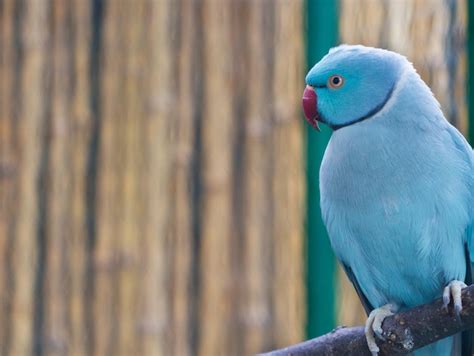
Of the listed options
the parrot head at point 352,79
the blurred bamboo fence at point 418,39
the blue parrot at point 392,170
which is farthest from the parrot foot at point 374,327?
the blurred bamboo fence at point 418,39

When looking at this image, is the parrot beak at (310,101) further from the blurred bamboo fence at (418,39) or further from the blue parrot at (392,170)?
the blurred bamboo fence at (418,39)

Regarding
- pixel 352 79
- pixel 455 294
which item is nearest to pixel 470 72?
pixel 352 79

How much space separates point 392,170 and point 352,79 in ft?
0.36

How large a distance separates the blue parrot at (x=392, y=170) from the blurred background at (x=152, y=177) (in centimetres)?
57

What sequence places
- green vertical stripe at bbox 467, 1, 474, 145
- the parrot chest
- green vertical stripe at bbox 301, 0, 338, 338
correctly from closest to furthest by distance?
the parrot chest → green vertical stripe at bbox 467, 1, 474, 145 → green vertical stripe at bbox 301, 0, 338, 338

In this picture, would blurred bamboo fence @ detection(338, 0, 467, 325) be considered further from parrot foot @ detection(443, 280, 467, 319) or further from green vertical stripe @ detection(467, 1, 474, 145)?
parrot foot @ detection(443, 280, 467, 319)

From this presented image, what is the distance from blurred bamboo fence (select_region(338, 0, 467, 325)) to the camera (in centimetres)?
155

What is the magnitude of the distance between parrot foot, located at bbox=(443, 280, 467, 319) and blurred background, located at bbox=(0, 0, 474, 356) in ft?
2.10

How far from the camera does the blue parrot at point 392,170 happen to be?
1.12 m

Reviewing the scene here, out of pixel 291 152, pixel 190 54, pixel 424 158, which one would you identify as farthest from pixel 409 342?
pixel 190 54

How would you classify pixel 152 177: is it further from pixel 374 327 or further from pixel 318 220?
pixel 374 327

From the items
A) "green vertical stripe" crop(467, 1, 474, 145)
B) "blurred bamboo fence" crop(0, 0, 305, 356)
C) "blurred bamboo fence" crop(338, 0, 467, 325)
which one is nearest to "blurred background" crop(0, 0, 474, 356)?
"blurred bamboo fence" crop(0, 0, 305, 356)

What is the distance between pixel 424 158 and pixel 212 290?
74 centimetres

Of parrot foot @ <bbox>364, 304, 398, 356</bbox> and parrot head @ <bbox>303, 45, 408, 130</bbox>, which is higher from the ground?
parrot head @ <bbox>303, 45, 408, 130</bbox>
